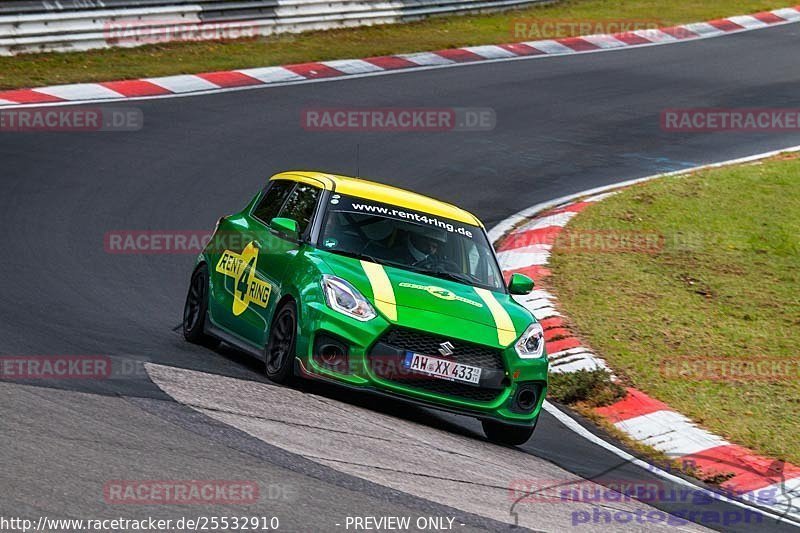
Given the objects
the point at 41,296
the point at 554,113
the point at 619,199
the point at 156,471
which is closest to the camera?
the point at 156,471

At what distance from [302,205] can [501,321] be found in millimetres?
1882

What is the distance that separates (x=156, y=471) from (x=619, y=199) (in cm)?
1030

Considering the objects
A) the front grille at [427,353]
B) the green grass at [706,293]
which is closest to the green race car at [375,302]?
the front grille at [427,353]

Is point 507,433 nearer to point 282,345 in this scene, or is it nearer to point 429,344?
→ point 429,344

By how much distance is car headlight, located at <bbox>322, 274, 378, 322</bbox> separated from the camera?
27.6 feet

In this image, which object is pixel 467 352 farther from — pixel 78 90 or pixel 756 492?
pixel 78 90

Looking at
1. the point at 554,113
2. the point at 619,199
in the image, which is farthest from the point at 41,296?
the point at 554,113

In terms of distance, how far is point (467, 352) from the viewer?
848 cm

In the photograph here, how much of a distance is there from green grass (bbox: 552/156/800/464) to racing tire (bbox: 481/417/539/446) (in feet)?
5.40

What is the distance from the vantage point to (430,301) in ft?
28.4

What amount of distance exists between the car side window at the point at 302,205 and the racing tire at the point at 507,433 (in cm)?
192

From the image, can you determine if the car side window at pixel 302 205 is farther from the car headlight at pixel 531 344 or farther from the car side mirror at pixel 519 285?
the car headlight at pixel 531 344

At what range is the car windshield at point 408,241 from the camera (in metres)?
9.31

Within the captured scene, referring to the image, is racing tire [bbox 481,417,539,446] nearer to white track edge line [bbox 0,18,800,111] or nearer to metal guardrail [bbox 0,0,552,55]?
white track edge line [bbox 0,18,800,111]
